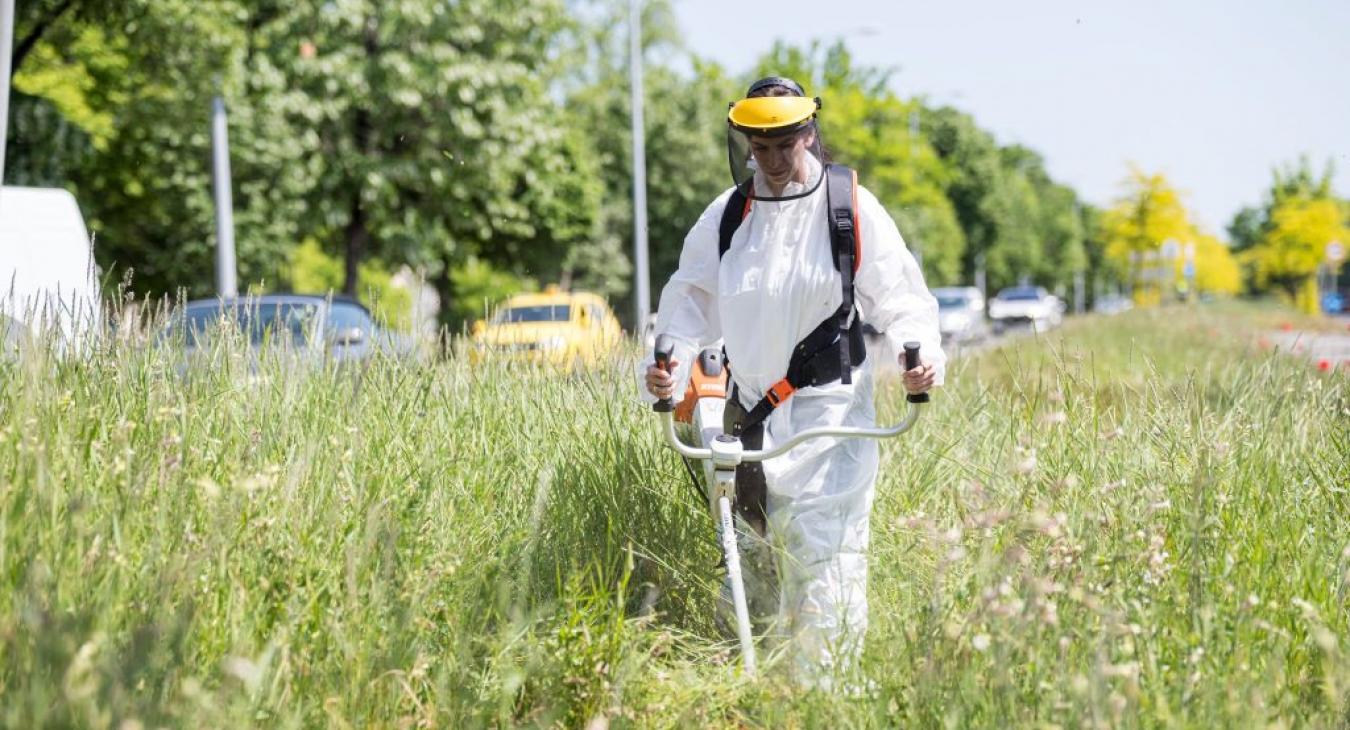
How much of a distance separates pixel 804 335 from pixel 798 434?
1.61ft

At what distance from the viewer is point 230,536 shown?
294cm

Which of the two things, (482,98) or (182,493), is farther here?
(482,98)

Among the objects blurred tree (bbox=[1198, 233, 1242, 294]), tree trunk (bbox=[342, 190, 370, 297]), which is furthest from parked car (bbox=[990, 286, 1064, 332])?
tree trunk (bbox=[342, 190, 370, 297])

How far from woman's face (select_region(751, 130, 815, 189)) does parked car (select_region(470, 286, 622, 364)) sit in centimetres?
156

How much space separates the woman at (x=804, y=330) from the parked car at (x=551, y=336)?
1395 millimetres

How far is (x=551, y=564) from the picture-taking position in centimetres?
392

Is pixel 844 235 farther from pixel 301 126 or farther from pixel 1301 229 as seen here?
pixel 1301 229

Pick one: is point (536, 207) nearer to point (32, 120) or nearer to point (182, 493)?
point (32, 120)

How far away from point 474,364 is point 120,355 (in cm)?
159

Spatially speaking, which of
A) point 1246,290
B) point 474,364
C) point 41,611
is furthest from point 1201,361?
point 1246,290

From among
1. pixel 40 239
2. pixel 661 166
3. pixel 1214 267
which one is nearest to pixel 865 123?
pixel 661 166

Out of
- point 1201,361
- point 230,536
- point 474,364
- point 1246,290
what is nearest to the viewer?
point 230,536

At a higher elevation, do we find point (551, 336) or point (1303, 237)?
point (1303, 237)

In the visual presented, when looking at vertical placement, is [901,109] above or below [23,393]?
above
